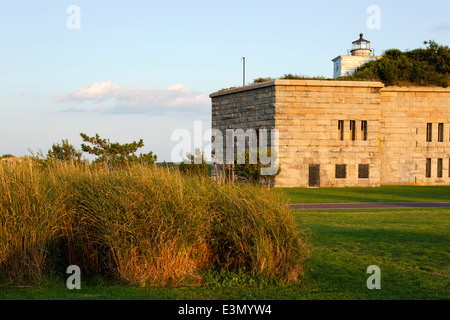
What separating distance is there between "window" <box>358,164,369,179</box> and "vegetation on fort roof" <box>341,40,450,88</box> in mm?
6756

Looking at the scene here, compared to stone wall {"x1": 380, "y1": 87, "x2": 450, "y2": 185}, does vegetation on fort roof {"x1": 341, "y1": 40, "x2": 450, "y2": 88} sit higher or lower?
higher

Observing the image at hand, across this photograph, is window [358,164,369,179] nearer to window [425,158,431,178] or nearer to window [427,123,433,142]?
window [425,158,431,178]

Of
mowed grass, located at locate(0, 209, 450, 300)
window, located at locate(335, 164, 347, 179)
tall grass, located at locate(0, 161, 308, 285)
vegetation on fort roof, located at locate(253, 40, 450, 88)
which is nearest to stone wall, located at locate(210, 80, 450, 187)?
window, located at locate(335, 164, 347, 179)

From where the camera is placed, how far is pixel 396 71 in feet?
117

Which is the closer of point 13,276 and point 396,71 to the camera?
point 13,276

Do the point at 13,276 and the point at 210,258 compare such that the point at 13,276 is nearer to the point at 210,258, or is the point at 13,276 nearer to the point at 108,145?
the point at 210,258

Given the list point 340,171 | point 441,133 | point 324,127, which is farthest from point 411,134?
point 324,127

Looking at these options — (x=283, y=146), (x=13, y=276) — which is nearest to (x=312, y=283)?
(x=13, y=276)

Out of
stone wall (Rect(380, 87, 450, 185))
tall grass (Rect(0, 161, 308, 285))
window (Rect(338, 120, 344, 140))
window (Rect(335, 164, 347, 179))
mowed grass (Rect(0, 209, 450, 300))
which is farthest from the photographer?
stone wall (Rect(380, 87, 450, 185))

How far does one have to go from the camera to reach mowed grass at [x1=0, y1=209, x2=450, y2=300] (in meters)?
7.28

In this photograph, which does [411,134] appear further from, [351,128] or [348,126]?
[348,126]

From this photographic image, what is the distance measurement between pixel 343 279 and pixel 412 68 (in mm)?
31708

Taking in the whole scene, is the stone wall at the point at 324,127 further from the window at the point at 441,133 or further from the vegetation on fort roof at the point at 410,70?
the window at the point at 441,133

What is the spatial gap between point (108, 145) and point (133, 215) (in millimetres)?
10145
